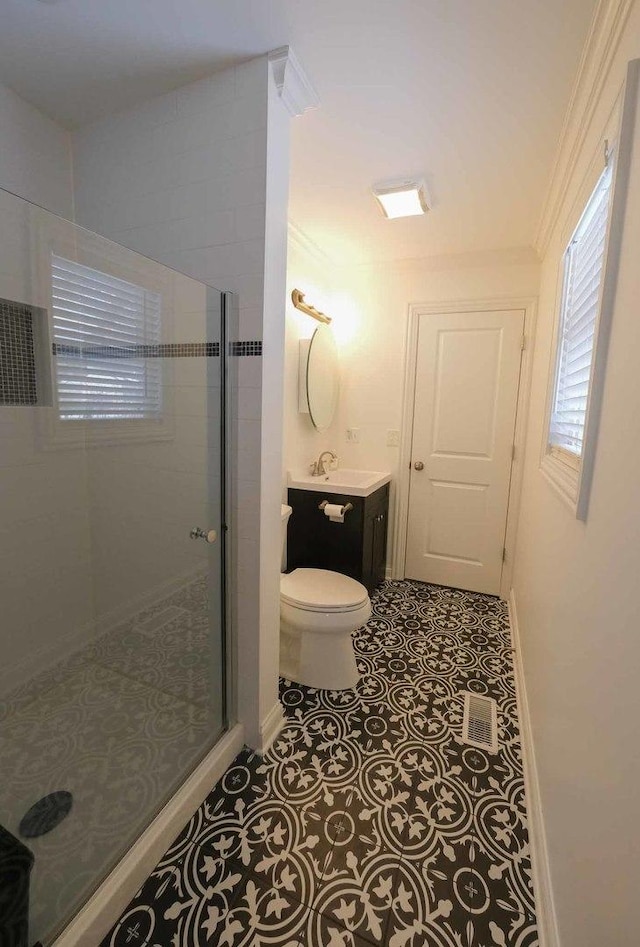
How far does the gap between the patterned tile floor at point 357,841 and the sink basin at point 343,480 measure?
1.08 meters

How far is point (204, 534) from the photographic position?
Answer: 146cm

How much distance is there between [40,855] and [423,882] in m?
1.02

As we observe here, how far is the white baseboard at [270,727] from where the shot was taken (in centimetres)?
154

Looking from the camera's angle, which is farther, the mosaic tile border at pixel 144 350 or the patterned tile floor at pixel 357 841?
the mosaic tile border at pixel 144 350

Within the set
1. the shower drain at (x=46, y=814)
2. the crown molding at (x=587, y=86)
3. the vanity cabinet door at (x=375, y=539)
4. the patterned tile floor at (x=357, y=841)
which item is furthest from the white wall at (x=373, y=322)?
the shower drain at (x=46, y=814)

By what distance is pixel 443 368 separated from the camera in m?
2.86

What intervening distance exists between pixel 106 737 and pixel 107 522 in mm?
750

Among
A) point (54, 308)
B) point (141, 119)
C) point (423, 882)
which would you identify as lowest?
point (423, 882)

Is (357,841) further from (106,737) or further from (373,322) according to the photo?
(373,322)

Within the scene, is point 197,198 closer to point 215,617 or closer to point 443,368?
point 215,617

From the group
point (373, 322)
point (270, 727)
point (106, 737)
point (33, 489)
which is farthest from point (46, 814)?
point (373, 322)

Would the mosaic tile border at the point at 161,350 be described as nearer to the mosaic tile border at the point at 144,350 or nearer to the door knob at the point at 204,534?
the mosaic tile border at the point at 144,350

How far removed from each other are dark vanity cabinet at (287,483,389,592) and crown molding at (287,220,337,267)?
153 centimetres

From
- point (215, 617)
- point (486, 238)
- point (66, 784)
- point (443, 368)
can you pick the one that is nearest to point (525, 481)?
point (443, 368)
